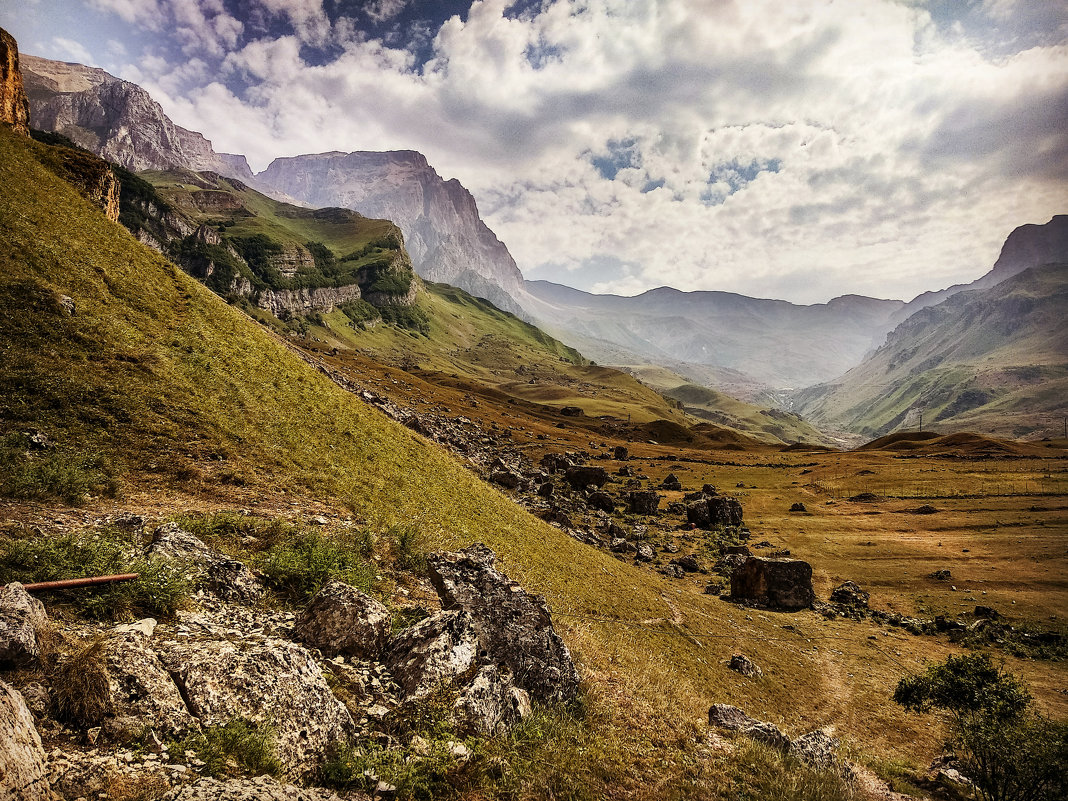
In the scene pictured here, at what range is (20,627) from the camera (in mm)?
6723

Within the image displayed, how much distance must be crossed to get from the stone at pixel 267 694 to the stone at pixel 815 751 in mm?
13052

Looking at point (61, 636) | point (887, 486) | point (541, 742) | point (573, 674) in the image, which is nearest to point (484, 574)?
point (573, 674)

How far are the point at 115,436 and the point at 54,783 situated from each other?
17347 mm

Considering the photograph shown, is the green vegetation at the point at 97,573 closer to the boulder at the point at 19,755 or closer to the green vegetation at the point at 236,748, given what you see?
the green vegetation at the point at 236,748

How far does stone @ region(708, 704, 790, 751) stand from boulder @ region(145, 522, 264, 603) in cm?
1499

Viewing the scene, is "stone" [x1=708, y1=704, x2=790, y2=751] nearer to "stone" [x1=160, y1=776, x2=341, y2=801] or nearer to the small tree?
the small tree

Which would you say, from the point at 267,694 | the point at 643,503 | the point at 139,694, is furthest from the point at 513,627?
the point at 643,503

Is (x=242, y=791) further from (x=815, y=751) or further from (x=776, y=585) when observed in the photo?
(x=776, y=585)

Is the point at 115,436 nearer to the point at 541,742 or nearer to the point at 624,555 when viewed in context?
the point at 541,742

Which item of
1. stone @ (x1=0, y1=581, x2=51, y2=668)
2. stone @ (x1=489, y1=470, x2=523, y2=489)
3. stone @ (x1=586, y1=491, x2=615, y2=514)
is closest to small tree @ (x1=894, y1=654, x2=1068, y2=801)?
stone @ (x1=0, y1=581, x2=51, y2=668)

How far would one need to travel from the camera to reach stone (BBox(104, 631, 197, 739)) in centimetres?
654

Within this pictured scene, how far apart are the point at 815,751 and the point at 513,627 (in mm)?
10468

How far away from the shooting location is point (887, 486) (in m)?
95.5

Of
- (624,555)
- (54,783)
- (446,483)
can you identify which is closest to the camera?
(54,783)
